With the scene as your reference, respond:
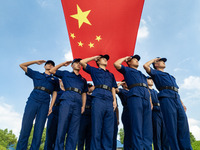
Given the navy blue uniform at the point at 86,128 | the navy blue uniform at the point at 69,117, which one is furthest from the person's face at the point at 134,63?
the navy blue uniform at the point at 86,128

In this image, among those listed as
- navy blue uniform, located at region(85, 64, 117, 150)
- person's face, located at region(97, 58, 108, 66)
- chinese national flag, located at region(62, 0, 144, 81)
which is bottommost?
navy blue uniform, located at region(85, 64, 117, 150)

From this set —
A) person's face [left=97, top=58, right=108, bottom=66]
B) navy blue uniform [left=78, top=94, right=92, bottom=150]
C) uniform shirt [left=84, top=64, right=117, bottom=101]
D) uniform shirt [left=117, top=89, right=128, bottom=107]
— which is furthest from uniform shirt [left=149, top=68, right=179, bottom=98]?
navy blue uniform [left=78, top=94, right=92, bottom=150]

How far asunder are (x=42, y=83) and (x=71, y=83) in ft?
3.42

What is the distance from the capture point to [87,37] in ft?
19.3

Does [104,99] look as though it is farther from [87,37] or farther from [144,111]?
[87,37]

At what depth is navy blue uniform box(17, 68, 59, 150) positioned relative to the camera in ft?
14.3

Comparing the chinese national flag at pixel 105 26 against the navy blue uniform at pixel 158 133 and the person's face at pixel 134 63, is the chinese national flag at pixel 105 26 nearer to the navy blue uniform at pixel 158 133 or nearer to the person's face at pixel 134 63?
the person's face at pixel 134 63

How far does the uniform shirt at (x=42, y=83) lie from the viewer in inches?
188

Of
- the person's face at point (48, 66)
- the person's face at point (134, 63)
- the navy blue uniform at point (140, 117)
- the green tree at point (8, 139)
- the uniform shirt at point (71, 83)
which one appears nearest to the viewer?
the navy blue uniform at point (140, 117)

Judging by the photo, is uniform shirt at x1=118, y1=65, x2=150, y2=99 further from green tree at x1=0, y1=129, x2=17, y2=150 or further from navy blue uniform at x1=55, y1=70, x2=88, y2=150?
green tree at x1=0, y1=129, x2=17, y2=150

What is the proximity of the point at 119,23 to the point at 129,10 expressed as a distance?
1.81ft

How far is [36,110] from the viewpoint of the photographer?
15.2 ft

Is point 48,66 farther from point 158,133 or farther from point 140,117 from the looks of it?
point 158,133

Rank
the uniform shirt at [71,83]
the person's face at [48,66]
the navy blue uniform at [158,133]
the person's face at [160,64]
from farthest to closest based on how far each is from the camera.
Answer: the person's face at [48,66] → the navy blue uniform at [158,133] → the person's face at [160,64] → the uniform shirt at [71,83]
